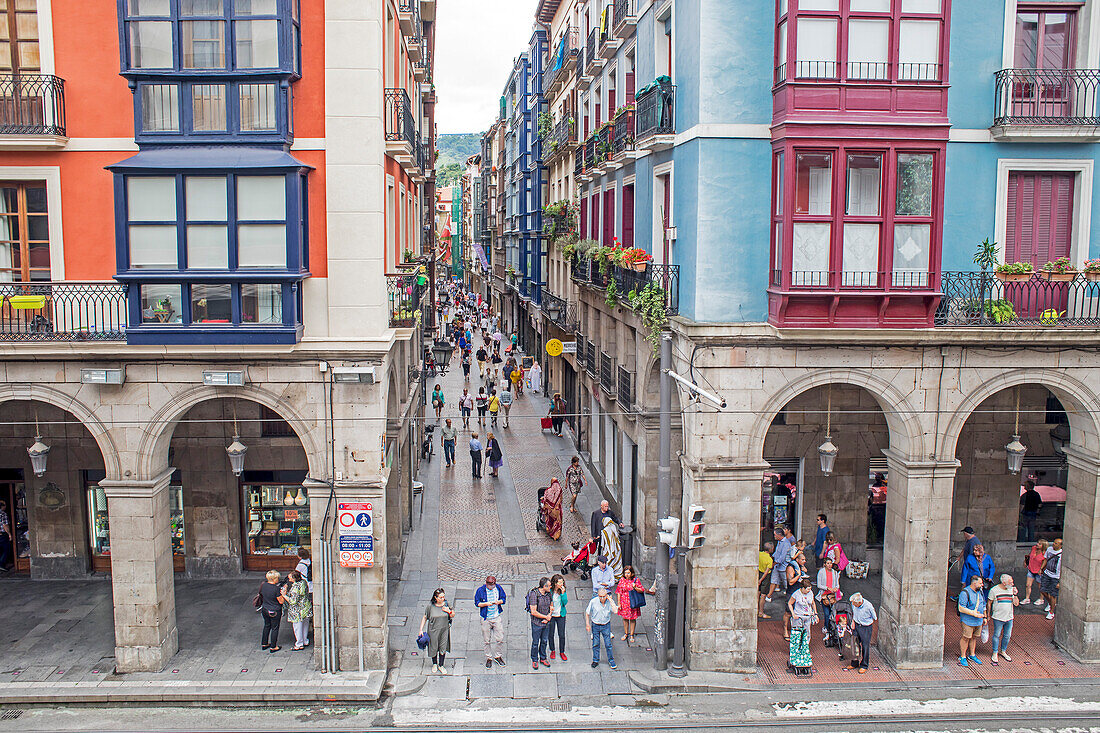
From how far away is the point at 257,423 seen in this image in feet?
67.9

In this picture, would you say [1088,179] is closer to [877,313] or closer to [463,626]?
[877,313]

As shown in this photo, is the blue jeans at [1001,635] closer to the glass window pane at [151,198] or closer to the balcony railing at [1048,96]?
the balcony railing at [1048,96]

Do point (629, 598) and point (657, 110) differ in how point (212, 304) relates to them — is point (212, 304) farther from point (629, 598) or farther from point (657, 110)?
point (657, 110)

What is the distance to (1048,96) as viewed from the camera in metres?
16.2

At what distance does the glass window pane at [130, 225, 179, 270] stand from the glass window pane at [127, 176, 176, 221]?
0.63 feet

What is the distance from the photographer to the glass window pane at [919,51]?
50.0ft

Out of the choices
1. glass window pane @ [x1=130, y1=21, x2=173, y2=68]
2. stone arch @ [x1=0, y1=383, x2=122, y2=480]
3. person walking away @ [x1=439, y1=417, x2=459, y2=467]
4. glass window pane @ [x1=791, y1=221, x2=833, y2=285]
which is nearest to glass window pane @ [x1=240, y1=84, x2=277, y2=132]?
glass window pane @ [x1=130, y1=21, x2=173, y2=68]

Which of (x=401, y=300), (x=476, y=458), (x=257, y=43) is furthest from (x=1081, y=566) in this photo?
(x=476, y=458)

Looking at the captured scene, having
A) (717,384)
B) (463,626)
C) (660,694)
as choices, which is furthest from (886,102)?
(463,626)

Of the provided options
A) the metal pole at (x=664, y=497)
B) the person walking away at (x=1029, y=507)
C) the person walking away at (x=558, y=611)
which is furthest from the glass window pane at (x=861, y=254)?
the person walking away at (x=1029, y=507)

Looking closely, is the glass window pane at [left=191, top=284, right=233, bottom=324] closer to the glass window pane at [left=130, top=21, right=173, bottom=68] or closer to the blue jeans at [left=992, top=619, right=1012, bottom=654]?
the glass window pane at [left=130, top=21, right=173, bottom=68]

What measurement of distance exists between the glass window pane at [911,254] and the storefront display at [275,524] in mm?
14164

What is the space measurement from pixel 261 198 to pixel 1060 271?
14.2 m

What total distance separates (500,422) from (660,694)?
82.6ft
